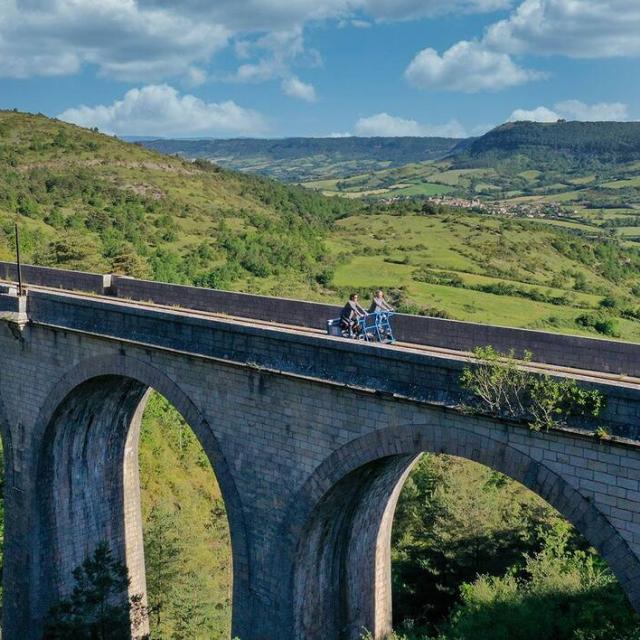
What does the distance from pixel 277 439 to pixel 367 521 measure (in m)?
3.18

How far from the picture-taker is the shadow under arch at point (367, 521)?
10125 millimetres

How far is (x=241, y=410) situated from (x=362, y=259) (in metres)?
54.7

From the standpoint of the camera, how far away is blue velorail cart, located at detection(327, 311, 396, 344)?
48.2ft

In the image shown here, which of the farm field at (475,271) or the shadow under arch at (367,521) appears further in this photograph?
the farm field at (475,271)

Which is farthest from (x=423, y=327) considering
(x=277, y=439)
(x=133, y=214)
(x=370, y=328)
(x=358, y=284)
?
(x=133, y=214)

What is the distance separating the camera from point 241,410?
1422cm

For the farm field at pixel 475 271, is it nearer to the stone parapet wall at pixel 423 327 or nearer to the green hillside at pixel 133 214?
the green hillside at pixel 133 214

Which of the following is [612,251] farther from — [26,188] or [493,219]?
[26,188]

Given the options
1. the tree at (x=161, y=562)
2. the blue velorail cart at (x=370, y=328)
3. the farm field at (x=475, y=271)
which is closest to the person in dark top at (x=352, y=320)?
the blue velorail cart at (x=370, y=328)

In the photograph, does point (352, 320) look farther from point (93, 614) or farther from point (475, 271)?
point (475, 271)

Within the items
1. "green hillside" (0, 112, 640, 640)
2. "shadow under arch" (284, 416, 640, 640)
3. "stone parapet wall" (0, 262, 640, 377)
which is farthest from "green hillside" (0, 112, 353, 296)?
"shadow under arch" (284, 416, 640, 640)

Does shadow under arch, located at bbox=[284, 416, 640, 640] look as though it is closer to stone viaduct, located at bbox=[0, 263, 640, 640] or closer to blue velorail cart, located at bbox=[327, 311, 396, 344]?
stone viaduct, located at bbox=[0, 263, 640, 640]

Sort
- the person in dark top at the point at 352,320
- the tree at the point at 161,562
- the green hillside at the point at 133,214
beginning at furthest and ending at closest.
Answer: the green hillside at the point at 133,214
the tree at the point at 161,562
the person in dark top at the point at 352,320

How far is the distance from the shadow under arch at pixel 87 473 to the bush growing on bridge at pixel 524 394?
25.4 feet
